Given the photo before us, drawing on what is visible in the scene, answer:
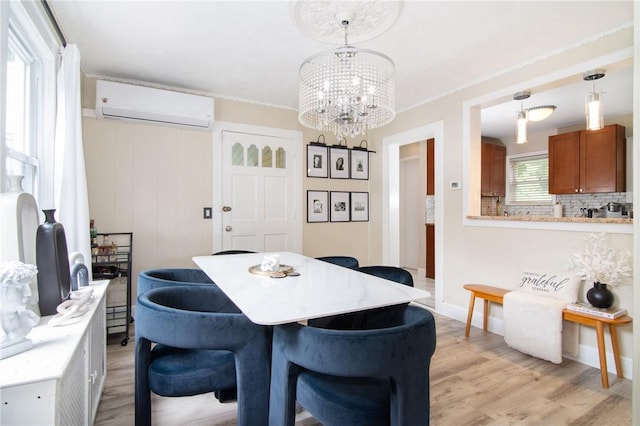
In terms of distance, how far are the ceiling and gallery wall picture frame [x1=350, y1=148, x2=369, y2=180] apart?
1323mm

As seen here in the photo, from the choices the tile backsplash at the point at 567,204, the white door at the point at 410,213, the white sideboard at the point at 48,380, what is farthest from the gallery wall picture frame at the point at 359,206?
the white sideboard at the point at 48,380

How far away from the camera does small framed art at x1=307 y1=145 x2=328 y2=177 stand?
14.1 ft

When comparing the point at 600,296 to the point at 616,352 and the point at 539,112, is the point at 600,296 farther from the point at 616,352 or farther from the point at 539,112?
the point at 539,112

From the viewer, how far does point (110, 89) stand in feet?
10.0

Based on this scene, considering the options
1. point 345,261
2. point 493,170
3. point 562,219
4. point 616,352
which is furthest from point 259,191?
point 493,170

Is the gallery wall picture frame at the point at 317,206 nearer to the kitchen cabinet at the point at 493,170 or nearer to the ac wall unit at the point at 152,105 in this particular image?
the ac wall unit at the point at 152,105

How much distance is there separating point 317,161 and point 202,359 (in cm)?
325

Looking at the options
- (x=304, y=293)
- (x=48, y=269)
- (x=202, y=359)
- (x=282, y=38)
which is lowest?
(x=202, y=359)

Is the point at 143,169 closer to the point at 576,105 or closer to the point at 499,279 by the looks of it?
the point at 499,279

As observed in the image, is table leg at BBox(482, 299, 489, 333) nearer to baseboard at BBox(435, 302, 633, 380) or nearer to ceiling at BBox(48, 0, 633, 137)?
baseboard at BBox(435, 302, 633, 380)

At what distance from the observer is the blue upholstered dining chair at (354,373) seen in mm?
999

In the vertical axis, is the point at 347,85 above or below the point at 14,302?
above

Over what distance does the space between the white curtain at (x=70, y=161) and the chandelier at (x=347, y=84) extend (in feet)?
5.24

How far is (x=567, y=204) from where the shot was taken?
203 inches
